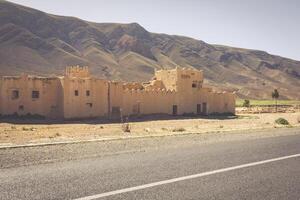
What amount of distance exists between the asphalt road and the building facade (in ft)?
88.7

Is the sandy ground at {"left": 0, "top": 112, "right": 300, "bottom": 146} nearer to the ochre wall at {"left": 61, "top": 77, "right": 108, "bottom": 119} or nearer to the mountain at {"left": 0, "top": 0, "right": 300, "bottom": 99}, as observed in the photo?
the ochre wall at {"left": 61, "top": 77, "right": 108, "bottom": 119}

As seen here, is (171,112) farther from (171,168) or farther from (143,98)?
(171,168)

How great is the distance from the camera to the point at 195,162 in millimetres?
9406

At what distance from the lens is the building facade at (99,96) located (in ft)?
121

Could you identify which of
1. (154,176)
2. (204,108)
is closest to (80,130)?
(154,176)

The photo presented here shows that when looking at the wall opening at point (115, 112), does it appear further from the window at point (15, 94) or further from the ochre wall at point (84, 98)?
the window at point (15, 94)

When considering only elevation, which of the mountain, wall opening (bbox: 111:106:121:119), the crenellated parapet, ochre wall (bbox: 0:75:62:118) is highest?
the mountain

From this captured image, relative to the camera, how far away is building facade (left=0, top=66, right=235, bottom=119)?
36906 millimetres

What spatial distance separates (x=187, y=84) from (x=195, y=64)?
134 m

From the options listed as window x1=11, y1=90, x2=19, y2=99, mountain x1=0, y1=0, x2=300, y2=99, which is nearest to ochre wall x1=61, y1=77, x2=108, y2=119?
window x1=11, y1=90, x2=19, y2=99

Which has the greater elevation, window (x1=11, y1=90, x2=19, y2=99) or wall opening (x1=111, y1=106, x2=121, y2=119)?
window (x1=11, y1=90, x2=19, y2=99)

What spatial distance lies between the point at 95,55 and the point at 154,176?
460 ft

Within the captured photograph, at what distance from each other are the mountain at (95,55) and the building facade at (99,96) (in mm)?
51273

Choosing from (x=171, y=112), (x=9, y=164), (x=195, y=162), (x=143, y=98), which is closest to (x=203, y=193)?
(x=195, y=162)
